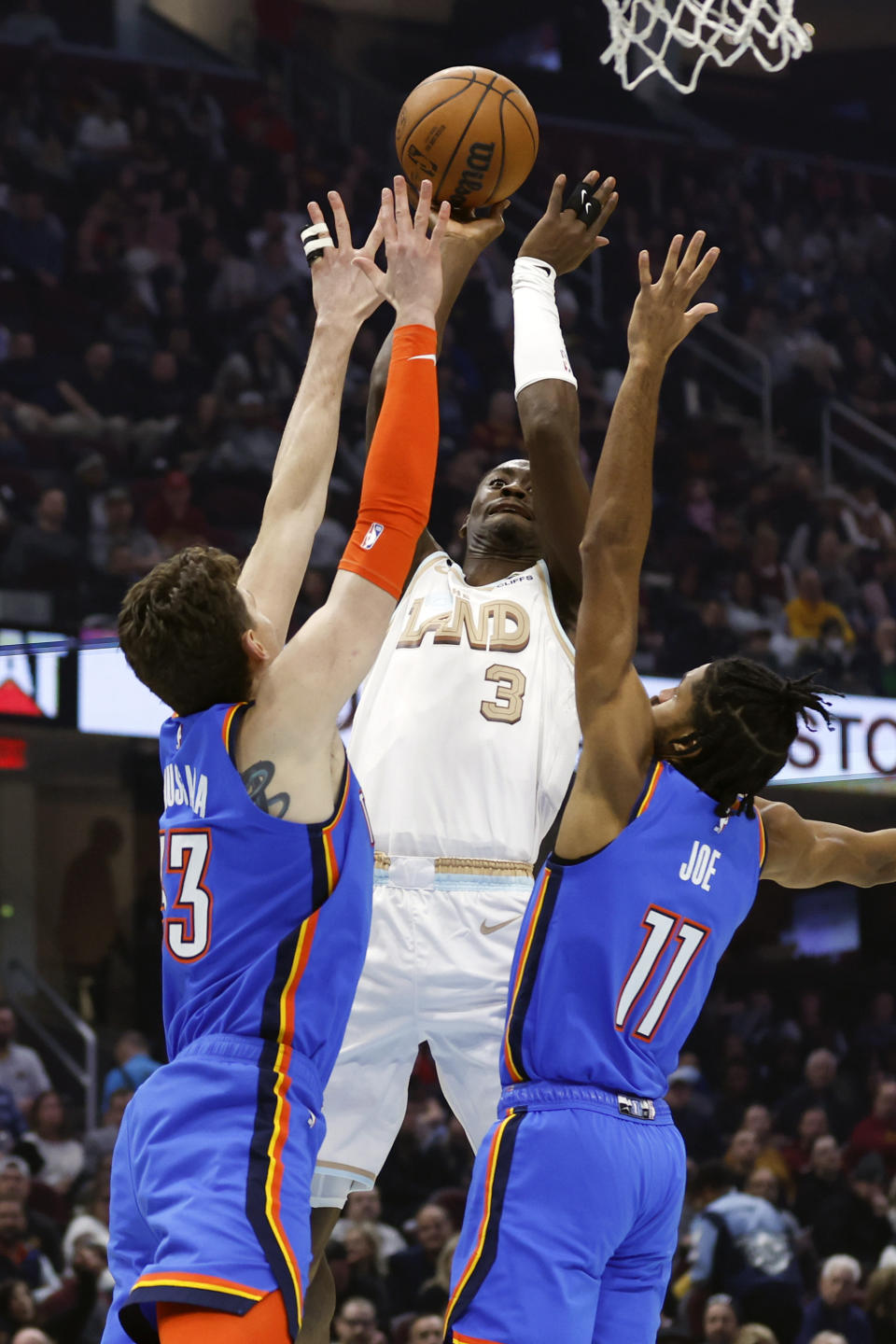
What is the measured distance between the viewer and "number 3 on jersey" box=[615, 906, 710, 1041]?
9.91 feet

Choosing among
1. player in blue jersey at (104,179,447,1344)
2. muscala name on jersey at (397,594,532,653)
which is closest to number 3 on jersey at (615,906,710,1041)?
player in blue jersey at (104,179,447,1344)

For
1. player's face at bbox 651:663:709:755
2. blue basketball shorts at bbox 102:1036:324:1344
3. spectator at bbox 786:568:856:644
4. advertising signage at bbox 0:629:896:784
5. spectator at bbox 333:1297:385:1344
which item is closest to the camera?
blue basketball shorts at bbox 102:1036:324:1344

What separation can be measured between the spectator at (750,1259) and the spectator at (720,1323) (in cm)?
23

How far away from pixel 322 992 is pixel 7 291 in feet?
32.1

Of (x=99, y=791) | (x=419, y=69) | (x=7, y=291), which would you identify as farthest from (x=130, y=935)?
(x=419, y=69)

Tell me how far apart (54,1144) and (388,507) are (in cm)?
642

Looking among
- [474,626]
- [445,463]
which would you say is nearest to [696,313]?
[474,626]

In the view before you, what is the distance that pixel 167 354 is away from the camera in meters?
11.4

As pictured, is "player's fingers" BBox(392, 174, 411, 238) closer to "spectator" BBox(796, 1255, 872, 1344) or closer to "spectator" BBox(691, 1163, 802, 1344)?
"spectator" BBox(691, 1163, 802, 1344)

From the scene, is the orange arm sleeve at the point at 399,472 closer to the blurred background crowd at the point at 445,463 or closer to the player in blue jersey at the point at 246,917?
the player in blue jersey at the point at 246,917

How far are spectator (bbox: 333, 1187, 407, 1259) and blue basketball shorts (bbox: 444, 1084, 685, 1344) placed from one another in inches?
215

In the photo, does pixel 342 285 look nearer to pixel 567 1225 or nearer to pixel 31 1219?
pixel 567 1225

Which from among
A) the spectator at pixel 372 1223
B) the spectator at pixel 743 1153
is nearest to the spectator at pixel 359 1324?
the spectator at pixel 372 1223

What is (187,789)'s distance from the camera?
285cm
